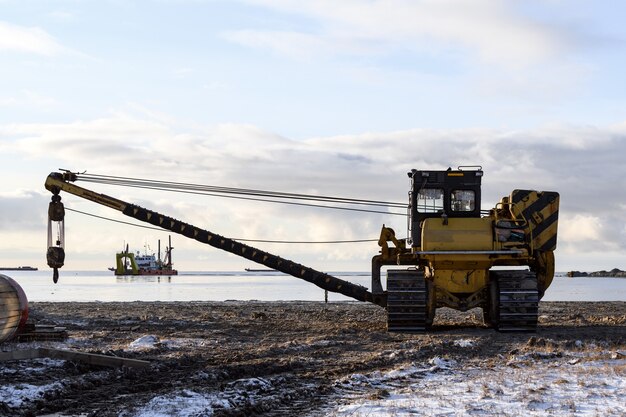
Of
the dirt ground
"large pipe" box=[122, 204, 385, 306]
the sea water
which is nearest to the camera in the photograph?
the dirt ground

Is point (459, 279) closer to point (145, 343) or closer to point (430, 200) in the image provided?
point (430, 200)

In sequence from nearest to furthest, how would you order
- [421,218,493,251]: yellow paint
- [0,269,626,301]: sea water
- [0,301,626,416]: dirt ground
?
[0,301,626,416]: dirt ground < [421,218,493,251]: yellow paint < [0,269,626,301]: sea water

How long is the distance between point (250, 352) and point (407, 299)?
550cm

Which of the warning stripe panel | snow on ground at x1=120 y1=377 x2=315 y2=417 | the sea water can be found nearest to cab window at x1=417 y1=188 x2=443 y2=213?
the warning stripe panel

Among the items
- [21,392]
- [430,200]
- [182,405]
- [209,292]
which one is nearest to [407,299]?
[430,200]

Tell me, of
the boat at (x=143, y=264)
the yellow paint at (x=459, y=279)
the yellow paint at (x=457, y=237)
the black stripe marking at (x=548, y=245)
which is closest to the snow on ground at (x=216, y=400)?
the yellow paint at (x=457, y=237)

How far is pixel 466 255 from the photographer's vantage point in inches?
862

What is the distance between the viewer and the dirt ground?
470 inches

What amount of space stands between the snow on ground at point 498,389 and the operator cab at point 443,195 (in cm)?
705

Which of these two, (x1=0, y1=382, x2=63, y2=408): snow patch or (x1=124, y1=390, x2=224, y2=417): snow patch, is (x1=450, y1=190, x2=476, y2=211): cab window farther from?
(x1=0, y1=382, x2=63, y2=408): snow patch

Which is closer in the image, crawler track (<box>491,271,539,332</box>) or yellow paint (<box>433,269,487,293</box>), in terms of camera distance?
crawler track (<box>491,271,539,332</box>)

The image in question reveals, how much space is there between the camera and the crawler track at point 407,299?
71.7ft

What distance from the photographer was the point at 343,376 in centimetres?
1441

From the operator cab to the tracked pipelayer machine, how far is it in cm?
3
